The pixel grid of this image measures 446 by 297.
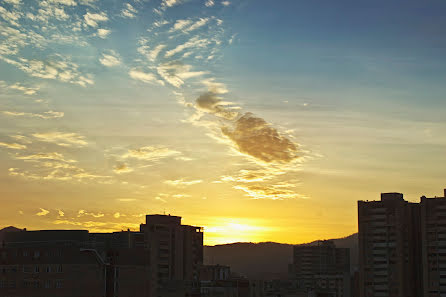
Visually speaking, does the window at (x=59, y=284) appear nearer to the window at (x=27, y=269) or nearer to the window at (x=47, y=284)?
the window at (x=47, y=284)

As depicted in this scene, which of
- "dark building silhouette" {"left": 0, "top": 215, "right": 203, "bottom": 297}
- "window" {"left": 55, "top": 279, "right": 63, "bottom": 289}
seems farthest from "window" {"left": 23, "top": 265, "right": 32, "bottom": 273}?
"window" {"left": 55, "top": 279, "right": 63, "bottom": 289}

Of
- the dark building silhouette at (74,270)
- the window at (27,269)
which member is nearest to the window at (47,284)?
the dark building silhouette at (74,270)

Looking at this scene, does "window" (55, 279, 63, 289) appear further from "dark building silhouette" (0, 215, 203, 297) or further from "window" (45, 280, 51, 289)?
"window" (45, 280, 51, 289)

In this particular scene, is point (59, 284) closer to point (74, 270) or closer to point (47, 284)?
point (47, 284)

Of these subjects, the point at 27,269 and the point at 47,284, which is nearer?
the point at 47,284

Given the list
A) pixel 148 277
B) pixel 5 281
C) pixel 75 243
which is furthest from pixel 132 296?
pixel 5 281

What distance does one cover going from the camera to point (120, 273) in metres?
178

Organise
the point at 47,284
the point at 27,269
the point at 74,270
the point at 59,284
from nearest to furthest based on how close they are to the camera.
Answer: the point at 59,284 → the point at 74,270 → the point at 47,284 → the point at 27,269

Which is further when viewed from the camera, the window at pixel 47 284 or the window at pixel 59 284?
the window at pixel 47 284

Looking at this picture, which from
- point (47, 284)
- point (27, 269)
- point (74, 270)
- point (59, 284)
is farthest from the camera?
point (27, 269)

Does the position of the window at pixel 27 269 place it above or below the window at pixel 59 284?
above

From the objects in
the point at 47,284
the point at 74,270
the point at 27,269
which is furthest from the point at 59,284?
the point at 27,269

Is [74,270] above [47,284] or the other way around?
above

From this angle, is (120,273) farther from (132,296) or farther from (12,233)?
(12,233)
